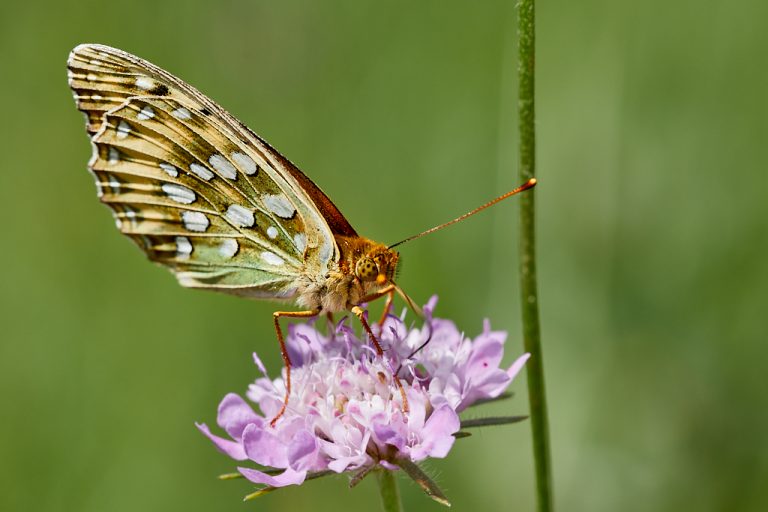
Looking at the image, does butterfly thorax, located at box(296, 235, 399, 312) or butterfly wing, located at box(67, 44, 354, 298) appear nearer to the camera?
butterfly thorax, located at box(296, 235, 399, 312)

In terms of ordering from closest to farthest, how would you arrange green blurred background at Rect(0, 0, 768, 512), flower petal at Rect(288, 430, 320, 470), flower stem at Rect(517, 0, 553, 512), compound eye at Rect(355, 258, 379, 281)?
1. flower stem at Rect(517, 0, 553, 512)
2. flower petal at Rect(288, 430, 320, 470)
3. compound eye at Rect(355, 258, 379, 281)
4. green blurred background at Rect(0, 0, 768, 512)

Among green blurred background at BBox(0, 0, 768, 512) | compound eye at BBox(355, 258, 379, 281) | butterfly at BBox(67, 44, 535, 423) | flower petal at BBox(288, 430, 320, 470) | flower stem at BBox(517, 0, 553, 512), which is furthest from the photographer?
green blurred background at BBox(0, 0, 768, 512)

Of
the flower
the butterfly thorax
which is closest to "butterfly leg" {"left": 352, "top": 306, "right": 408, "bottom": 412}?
the flower

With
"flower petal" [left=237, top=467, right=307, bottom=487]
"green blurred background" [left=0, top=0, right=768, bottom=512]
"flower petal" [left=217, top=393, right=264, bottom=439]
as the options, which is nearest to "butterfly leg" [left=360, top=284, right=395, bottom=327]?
"flower petal" [left=217, top=393, right=264, bottom=439]

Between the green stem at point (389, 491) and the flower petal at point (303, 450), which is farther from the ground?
the flower petal at point (303, 450)

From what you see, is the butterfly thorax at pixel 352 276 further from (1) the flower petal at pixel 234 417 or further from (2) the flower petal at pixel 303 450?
(2) the flower petal at pixel 303 450

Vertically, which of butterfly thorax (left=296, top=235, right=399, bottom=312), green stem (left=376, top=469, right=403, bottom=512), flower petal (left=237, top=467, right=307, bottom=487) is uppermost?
→ butterfly thorax (left=296, top=235, right=399, bottom=312)

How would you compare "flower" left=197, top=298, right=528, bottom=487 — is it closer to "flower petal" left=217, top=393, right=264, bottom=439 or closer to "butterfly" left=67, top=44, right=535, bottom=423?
"flower petal" left=217, top=393, right=264, bottom=439

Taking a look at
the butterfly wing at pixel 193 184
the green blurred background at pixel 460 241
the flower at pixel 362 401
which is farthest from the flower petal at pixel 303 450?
the green blurred background at pixel 460 241

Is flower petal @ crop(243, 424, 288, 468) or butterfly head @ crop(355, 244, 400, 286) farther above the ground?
butterfly head @ crop(355, 244, 400, 286)

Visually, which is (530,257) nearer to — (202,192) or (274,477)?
(274,477)
